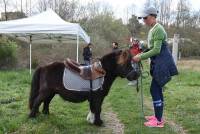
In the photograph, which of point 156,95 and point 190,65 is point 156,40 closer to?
point 156,95

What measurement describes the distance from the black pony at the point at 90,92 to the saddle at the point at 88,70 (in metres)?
0.11

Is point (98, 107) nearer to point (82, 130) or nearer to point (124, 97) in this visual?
point (82, 130)

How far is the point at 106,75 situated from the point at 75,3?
121ft

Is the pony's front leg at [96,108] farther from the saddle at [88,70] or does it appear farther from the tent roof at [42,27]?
the tent roof at [42,27]

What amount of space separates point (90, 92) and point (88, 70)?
35cm

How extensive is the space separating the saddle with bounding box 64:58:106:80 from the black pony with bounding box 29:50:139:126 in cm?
11

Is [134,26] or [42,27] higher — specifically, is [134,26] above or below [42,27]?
below

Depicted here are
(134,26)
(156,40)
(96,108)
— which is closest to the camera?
(156,40)

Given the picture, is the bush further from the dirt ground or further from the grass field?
the grass field

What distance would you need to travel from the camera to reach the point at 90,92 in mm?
6473

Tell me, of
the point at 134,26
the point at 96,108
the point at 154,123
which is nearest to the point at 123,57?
the point at 96,108

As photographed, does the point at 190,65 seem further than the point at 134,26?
No

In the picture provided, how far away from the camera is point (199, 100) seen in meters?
10.0

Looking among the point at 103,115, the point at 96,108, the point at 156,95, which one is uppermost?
the point at 156,95
